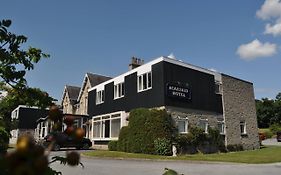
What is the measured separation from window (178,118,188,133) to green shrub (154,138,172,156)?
2.68 m

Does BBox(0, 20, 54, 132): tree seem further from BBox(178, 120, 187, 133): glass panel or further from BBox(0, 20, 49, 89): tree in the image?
BBox(178, 120, 187, 133): glass panel

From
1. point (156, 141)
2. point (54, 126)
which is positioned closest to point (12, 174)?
point (54, 126)

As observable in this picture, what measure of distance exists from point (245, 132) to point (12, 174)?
32.7 meters

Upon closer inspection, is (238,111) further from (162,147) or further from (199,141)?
(162,147)

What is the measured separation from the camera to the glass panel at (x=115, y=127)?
29.0 m

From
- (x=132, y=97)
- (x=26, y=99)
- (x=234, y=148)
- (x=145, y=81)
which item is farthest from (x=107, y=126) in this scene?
(x=26, y=99)

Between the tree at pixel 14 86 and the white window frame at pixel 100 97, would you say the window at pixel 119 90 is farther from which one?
the tree at pixel 14 86

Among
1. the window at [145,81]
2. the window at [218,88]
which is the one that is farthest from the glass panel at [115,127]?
the window at [218,88]

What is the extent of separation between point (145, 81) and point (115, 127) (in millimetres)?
6262

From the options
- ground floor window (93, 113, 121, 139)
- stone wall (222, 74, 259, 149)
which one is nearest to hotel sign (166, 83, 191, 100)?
stone wall (222, 74, 259, 149)

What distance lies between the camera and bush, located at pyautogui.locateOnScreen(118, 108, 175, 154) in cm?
2214

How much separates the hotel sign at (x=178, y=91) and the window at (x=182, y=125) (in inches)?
75.4

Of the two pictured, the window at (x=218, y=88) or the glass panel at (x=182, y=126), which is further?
the window at (x=218, y=88)

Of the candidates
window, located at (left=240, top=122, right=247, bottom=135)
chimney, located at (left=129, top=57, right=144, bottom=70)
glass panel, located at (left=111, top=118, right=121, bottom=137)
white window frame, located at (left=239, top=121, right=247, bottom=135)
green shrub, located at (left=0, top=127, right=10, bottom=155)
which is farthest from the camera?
chimney, located at (left=129, top=57, right=144, bottom=70)
